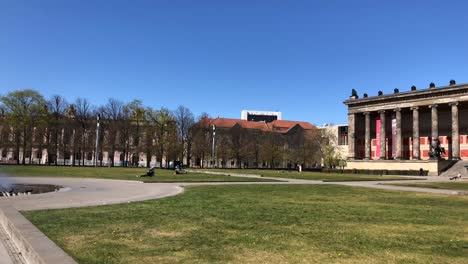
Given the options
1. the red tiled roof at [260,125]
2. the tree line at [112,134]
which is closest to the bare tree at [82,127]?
the tree line at [112,134]

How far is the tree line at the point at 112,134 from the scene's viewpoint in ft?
289

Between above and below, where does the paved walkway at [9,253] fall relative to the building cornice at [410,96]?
below

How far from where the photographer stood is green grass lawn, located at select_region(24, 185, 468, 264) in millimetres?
7961

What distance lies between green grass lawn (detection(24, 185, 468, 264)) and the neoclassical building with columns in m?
74.3

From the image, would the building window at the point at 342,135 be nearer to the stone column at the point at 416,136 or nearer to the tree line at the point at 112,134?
the tree line at the point at 112,134

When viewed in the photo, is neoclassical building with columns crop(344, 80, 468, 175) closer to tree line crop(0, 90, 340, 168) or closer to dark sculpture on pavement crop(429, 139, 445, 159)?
dark sculpture on pavement crop(429, 139, 445, 159)

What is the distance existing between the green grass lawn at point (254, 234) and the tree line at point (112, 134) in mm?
81952

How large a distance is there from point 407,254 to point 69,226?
27.9 ft

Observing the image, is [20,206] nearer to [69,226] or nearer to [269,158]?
[69,226]

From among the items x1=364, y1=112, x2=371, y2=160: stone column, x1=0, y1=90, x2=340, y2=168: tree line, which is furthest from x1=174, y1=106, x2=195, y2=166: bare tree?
x1=364, y1=112, x2=371, y2=160: stone column

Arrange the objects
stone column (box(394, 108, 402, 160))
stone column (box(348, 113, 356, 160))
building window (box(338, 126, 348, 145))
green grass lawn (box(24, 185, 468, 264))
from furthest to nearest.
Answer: building window (box(338, 126, 348, 145))
stone column (box(348, 113, 356, 160))
stone column (box(394, 108, 402, 160))
green grass lawn (box(24, 185, 468, 264))

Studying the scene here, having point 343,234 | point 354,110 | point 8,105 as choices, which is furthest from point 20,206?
point 354,110

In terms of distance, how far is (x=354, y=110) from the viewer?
337 feet

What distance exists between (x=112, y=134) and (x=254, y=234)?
90220 millimetres
